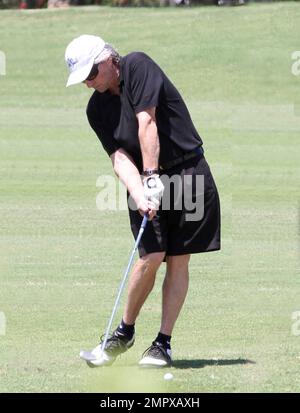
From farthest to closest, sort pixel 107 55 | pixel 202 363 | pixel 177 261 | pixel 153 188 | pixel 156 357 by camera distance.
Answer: pixel 177 261 < pixel 202 363 < pixel 156 357 < pixel 107 55 < pixel 153 188

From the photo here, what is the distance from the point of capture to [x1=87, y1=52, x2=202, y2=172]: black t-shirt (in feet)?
27.0

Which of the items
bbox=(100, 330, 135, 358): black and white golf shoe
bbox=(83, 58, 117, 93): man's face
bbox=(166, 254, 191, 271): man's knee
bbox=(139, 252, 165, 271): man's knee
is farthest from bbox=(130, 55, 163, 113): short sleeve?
bbox=(100, 330, 135, 358): black and white golf shoe

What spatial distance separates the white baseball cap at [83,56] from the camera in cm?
816

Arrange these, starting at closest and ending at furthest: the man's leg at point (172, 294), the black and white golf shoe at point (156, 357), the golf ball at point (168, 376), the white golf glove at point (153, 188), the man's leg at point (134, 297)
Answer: the golf ball at point (168, 376), the white golf glove at point (153, 188), the black and white golf shoe at point (156, 357), the man's leg at point (134, 297), the man's leg at point (172, 294)

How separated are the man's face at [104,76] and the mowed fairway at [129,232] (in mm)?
1864

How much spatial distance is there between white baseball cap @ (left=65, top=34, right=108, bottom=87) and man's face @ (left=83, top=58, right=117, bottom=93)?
5 centimetres

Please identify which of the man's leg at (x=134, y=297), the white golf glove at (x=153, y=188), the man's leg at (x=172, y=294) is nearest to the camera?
the white golf glove at (x=153, y=188)

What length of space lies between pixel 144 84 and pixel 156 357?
180 centimetres

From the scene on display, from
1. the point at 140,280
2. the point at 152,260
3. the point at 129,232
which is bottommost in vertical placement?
the point at 129,232

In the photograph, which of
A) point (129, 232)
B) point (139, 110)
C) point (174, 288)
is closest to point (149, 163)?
point (139, 110)

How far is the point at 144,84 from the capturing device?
8.20m

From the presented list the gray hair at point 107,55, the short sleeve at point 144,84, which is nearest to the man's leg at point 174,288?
the short sleeve at point 144,84

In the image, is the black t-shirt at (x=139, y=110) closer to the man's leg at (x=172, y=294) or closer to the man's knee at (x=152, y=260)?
the man's knee at (x=152, y=260)

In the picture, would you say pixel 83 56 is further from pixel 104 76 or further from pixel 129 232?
pixel 129 232
